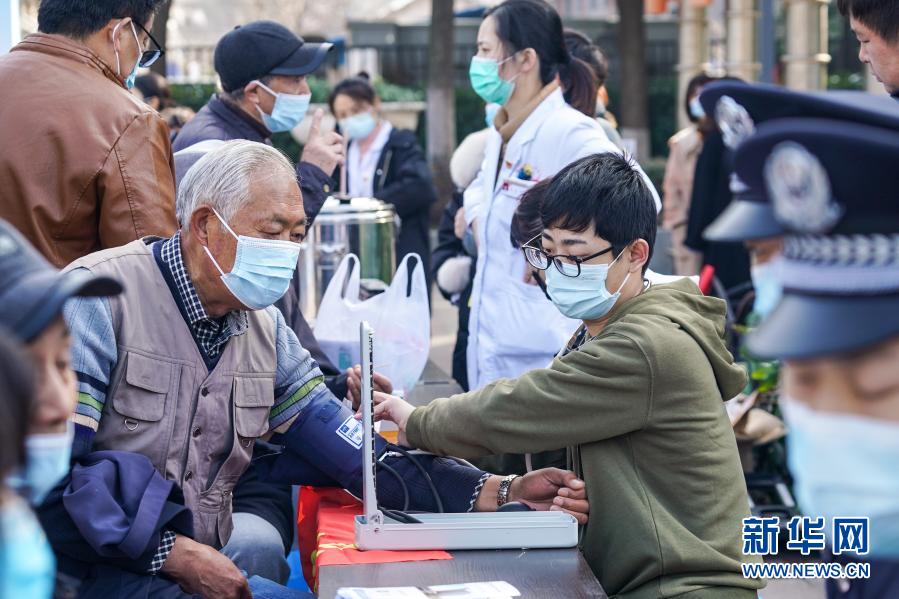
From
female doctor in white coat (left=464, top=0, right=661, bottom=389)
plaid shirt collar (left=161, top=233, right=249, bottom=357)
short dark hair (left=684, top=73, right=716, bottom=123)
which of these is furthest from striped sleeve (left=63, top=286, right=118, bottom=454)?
short dark hair (left=684, top=73, right=716, bottom=123)

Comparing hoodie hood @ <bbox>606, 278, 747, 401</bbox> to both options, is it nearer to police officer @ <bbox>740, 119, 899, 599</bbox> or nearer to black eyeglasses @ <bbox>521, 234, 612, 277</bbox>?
black eyeglasses @ <bbox>521, 234, 612, 277</bbox>

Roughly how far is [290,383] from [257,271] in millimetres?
352

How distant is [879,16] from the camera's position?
3125 millimetres

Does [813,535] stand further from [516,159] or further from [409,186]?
[409,186]

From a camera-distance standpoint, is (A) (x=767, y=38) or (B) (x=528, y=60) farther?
(A) (x=767, y=38)

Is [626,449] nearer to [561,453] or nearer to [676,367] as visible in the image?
[676,367]

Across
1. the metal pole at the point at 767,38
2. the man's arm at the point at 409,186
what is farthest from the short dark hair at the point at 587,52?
the metal pole at the point at 767,38

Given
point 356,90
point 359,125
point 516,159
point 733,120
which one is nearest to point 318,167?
point 516,159

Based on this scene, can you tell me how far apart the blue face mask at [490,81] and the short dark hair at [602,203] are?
157 centimetres

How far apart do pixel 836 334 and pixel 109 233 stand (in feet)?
7.93

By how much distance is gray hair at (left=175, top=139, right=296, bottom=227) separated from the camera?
2.98m

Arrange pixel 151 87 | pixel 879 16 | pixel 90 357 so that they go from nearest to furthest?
pixel 90 357 → pixel 879 16 → pixel 151 87

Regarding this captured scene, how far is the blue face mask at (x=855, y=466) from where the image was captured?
148 cm

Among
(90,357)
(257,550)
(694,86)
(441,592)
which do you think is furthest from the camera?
(694,86)
